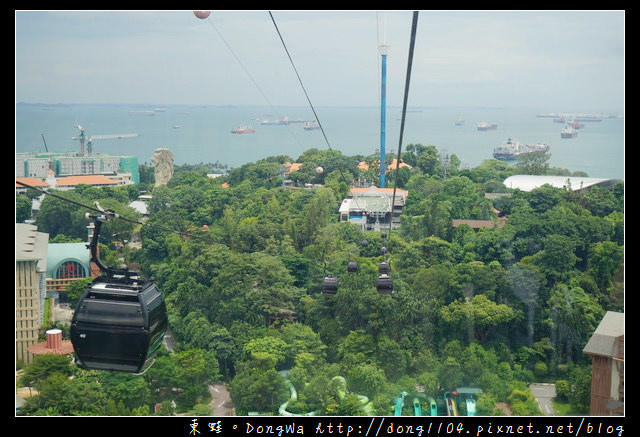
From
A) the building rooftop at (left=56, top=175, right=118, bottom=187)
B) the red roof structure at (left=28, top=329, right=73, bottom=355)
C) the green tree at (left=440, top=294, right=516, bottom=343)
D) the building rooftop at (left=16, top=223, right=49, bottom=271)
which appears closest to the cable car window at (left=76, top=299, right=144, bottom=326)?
the red roof structure at (left=28, top=329, right=73, bottom=355)

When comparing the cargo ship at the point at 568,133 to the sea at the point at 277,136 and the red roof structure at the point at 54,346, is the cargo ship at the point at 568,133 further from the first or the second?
the red roof structure at the point at 54,346

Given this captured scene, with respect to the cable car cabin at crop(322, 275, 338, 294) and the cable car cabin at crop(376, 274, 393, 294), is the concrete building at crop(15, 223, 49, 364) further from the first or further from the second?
the cable car cabin at crop(376, 274, 393, 294)

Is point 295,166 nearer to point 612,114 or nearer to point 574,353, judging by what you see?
point 574,353

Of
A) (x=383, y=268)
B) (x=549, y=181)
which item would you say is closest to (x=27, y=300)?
(x=383, y=268)

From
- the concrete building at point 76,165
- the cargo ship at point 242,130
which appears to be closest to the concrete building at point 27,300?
the concrete building at point 76,165

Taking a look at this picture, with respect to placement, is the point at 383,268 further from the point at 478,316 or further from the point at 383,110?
the point at 383,110
